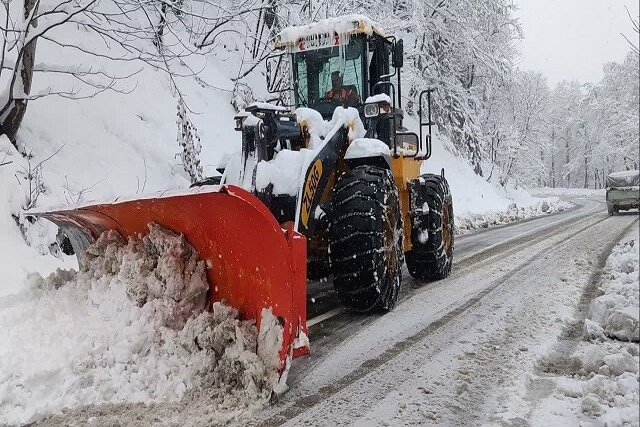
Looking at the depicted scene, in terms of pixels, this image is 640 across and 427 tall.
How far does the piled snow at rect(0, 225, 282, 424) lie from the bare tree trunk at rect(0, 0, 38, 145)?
412cm

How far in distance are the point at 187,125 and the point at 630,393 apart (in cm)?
770

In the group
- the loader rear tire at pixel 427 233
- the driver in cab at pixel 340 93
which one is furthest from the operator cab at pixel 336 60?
the loader rear tire at pixel 427 233

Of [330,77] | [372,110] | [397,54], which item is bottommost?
[372,110]

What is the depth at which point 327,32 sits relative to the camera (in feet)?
18.5

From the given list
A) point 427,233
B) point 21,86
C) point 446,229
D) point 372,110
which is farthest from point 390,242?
point 21,86

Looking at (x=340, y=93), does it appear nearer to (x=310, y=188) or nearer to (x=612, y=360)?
(x=310, y=188)

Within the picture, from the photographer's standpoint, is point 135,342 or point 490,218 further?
point 490,218

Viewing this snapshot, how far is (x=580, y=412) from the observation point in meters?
2.66

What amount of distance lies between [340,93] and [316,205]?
6.50 feet

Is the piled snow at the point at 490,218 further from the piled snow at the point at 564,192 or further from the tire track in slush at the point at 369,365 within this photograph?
the piled snow at the point at 564,192

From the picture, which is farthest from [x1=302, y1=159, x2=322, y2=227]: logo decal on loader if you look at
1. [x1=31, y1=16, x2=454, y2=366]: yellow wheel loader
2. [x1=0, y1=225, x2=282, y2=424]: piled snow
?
[x1=0, y1=225, x2=282, y2=424]: piled snow

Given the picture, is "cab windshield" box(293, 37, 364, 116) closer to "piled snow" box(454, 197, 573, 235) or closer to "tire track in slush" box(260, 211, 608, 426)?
"tire track in slush" box(260, 211, 608, 426)

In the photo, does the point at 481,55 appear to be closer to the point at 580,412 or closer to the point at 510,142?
the point at 510,142

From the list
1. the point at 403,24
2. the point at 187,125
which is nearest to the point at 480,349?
the point at 187,125
